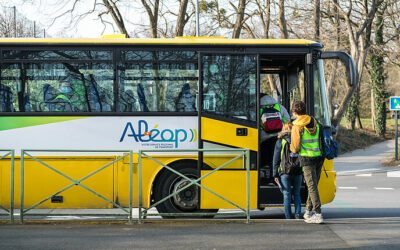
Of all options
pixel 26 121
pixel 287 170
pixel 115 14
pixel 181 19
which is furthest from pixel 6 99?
pixel 115 14

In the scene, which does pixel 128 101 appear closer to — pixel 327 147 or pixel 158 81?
pixel 158 81

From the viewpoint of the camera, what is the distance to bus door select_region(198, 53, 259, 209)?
11305 mm

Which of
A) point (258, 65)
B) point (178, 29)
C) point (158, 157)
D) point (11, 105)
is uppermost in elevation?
point (178, 29)

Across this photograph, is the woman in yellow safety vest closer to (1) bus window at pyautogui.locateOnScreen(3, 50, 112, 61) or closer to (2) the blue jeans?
(2) the blue jeans

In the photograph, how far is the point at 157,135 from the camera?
11.8 meters

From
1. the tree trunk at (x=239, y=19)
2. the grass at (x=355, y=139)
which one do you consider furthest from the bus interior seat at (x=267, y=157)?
the grass at (x=355, y=139)

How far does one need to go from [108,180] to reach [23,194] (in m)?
1.55

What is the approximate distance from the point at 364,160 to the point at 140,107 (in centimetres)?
2392

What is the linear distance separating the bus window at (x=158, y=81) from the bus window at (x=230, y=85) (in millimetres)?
264

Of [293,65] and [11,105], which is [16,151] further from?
[293,65]

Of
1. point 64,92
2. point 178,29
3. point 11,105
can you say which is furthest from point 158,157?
point 178,29

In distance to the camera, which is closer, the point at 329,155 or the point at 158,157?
the point at 329,155

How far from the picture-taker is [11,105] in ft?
39.4

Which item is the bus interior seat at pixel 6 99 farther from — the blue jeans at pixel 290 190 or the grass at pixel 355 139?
the grass at pixel 355 139
